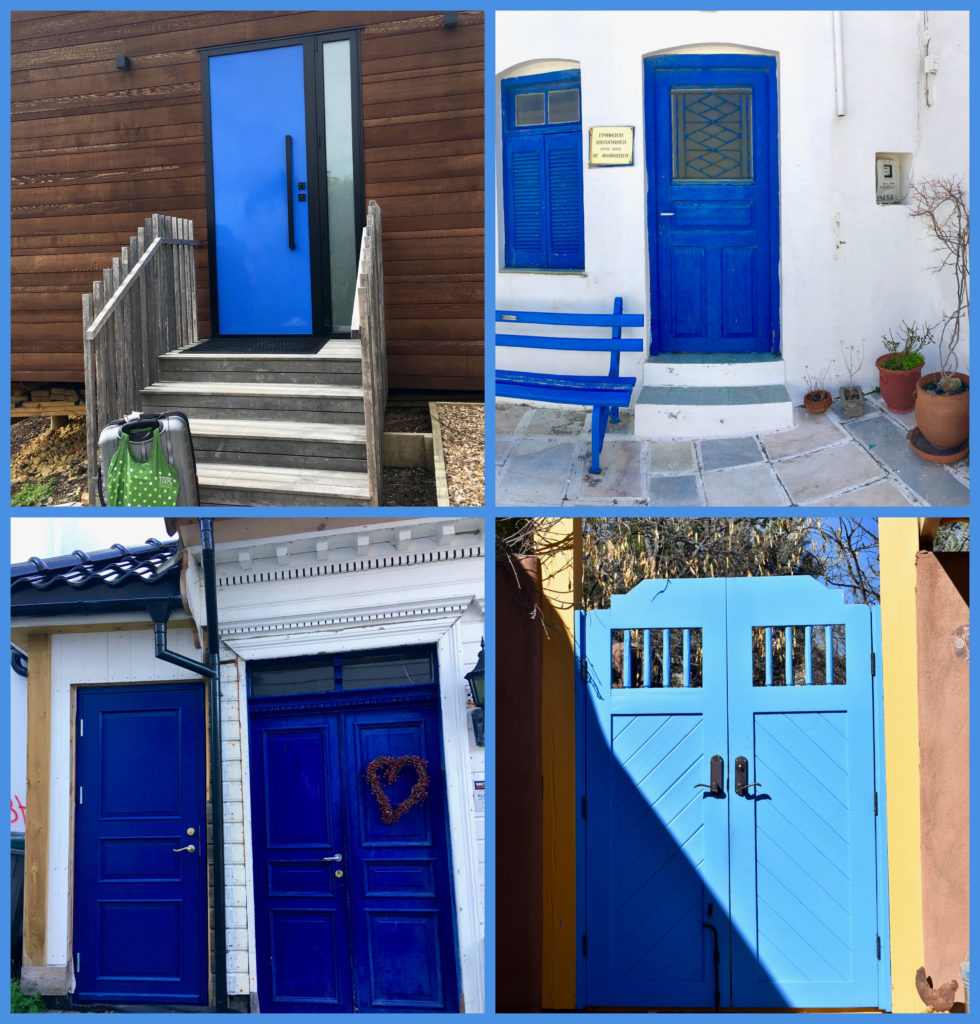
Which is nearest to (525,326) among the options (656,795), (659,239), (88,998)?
(659,239)

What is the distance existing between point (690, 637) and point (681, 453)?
4.55ft

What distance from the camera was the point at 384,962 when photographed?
3.75 meters

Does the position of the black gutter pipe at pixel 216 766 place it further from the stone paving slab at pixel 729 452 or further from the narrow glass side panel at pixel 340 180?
the narrow glass side panel at pixel 340 180

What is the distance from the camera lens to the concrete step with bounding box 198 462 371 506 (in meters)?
4.53

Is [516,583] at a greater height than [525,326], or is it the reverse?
[525,326]

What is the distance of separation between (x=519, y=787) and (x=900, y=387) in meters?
3.19

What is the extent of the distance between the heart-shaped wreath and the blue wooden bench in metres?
1.78

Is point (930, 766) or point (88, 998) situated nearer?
point (930, 766)

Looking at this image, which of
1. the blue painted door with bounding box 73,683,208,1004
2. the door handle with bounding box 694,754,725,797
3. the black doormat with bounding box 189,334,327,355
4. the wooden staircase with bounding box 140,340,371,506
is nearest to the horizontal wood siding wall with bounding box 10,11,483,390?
the black doormat with bounding box 189,334,327,355

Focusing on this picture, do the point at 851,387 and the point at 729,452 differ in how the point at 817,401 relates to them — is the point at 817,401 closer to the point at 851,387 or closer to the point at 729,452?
the point at 851,387

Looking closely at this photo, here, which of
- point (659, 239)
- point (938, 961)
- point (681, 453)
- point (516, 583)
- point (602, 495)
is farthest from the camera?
point (659, 239)

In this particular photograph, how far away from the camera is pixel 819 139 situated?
525cm

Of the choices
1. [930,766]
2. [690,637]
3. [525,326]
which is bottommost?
[930,766]

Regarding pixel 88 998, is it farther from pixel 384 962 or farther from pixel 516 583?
pixel 516 583
